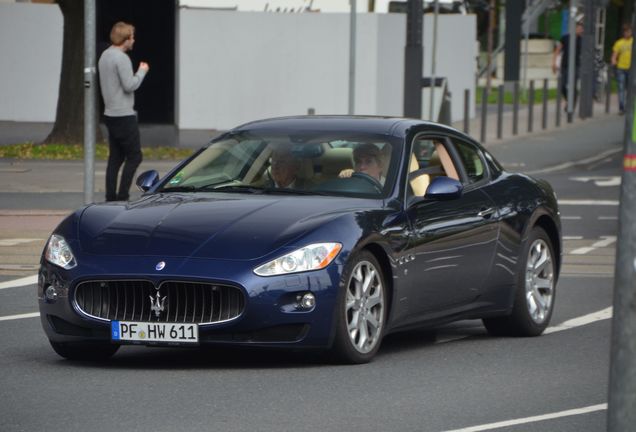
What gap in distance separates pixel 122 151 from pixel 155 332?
9.91 meters

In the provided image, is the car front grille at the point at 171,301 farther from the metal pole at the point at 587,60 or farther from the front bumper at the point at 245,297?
the metal pole at the point at 587,60

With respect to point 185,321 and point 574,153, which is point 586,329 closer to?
point 185,321

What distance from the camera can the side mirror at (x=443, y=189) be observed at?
31.9 ft

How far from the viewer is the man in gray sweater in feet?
58.6

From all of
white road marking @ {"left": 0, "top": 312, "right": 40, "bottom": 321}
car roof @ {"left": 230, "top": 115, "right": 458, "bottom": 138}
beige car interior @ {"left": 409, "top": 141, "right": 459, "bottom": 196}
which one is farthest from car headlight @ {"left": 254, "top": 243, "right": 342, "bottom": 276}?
white road marking @ {"left": 0, "top": 312, "right": 40, "bottom": 321}

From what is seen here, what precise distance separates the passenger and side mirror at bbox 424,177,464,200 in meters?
0.74

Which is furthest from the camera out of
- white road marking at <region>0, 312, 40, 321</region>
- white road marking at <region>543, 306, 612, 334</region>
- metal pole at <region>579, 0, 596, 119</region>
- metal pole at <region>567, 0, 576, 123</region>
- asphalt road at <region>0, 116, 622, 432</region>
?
metal pole at <region>579, 0, 596, 119</region>

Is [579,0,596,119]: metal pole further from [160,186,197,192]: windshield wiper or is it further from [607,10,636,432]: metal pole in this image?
[607,10,636,432]: metal pole

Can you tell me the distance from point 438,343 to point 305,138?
1.54 m

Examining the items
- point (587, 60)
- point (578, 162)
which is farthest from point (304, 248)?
point (587, 60)

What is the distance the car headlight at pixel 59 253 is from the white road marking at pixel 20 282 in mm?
4038

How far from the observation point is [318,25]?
3331 centimetres

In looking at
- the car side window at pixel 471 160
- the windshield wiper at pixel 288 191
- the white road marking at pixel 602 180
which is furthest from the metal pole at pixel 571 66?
the windshield wiper at pixel 288 191

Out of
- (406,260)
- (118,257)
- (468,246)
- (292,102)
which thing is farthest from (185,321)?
(292,102)
